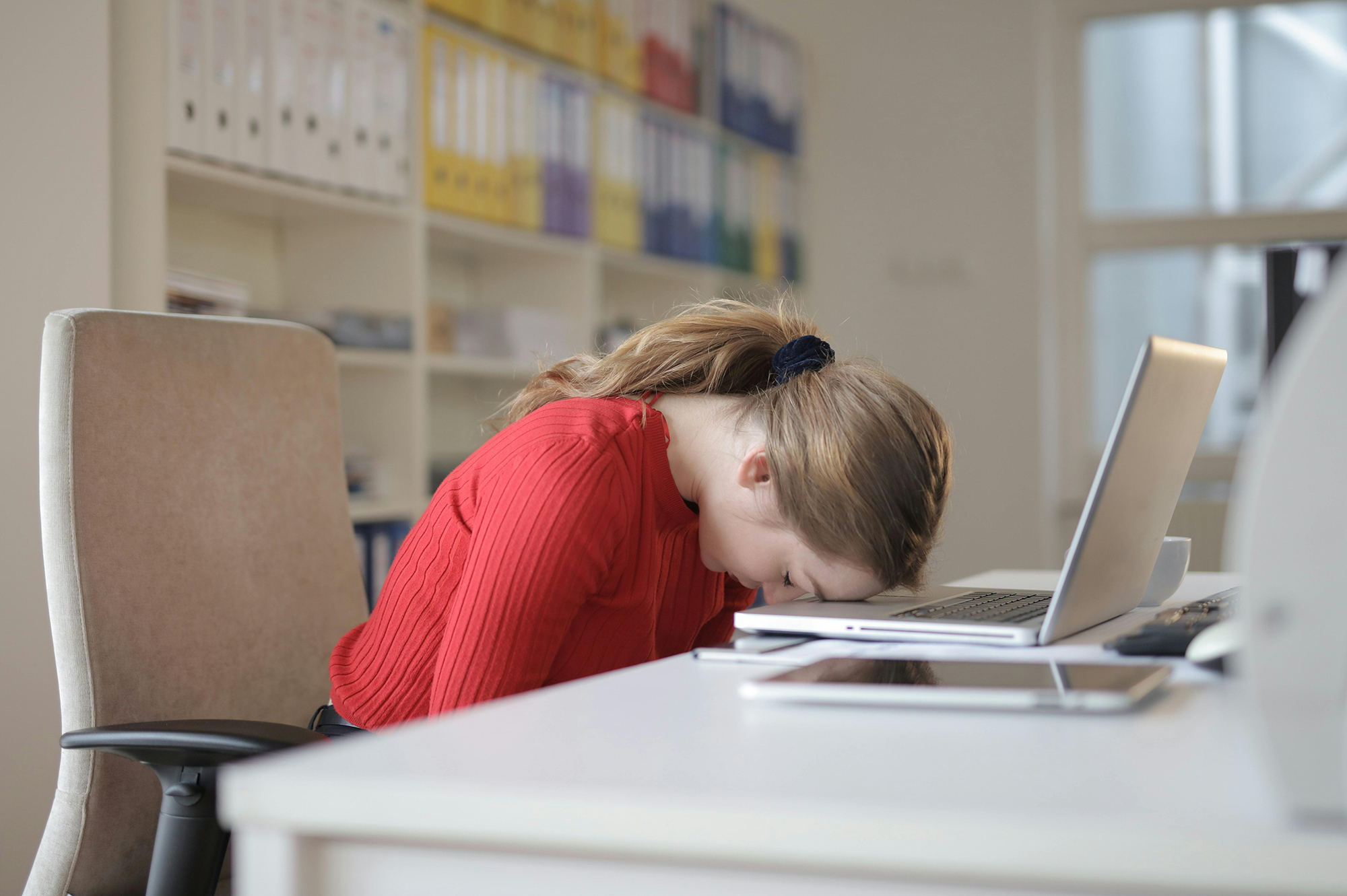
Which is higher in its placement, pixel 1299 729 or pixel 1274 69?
pixel 1274 69

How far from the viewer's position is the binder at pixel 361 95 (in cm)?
232

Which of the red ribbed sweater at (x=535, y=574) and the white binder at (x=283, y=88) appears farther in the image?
the white binder at (x=283, y=88)

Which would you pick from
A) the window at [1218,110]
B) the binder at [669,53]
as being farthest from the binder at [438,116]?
the window at [1218,110]

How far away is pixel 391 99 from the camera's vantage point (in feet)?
7.93

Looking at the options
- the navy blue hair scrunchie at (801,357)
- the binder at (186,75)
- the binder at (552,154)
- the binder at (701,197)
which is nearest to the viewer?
the navy blue hair scrunchie at (801,357)

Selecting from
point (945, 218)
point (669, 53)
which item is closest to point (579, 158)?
point (669, 53)

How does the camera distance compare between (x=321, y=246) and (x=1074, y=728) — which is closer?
(x=1074, y=728)

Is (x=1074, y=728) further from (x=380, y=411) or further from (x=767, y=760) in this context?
(x=380, y=411)

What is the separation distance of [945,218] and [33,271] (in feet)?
9.96

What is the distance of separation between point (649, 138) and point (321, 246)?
1073 mm

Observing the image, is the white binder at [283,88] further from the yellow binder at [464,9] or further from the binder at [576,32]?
the binder at [576,32]

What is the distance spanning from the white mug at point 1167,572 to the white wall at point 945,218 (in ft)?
9.26

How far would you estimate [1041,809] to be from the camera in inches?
16.3

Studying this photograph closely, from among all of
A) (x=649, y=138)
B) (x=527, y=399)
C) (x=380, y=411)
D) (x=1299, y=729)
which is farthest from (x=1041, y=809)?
(x=649, y=138)
